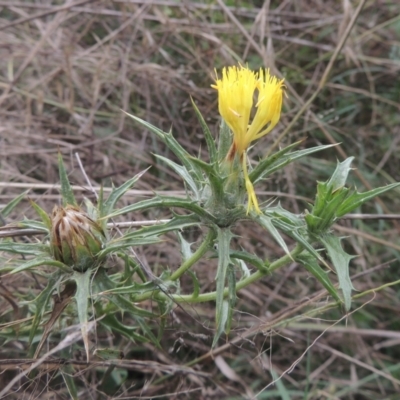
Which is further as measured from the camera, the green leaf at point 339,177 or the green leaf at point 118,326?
the green leaf at point 118,326

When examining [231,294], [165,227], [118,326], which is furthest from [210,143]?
[118,326]

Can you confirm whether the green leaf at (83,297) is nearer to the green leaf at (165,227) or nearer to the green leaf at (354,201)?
the green leaf at (165,227)

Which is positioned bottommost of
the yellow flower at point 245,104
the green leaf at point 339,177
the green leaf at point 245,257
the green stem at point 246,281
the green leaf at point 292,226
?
the green stem at point 246,281

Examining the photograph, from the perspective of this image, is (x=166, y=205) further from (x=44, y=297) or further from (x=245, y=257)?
(x=44, y=297)

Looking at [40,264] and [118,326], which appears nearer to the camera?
[40,264]

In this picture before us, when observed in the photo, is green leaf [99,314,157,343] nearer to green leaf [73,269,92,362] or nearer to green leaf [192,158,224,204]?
green leaf [73,269,92,362]

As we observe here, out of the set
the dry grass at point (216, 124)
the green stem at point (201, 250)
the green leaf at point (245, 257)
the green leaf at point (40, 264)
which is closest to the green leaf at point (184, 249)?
the green stem at point (201, 250)
